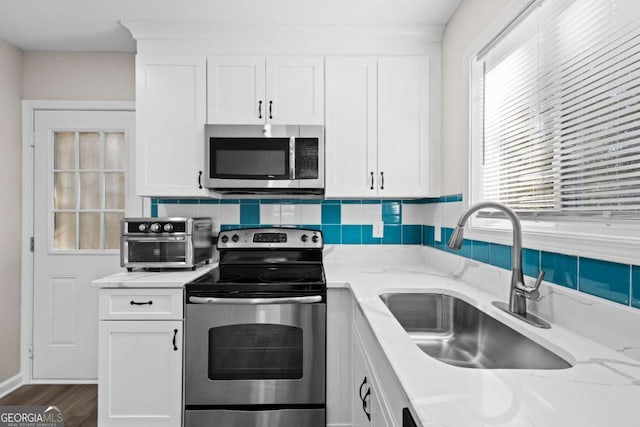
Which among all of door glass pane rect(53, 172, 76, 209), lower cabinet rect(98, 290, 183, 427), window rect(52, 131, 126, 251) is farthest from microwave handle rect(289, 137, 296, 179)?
door glass pane rect(53, 172, 76, 209)

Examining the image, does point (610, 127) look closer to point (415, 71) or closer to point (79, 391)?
point (415, 71)

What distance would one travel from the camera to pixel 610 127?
1.09 m

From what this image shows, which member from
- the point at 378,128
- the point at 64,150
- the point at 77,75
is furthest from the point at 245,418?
the point at 77,75

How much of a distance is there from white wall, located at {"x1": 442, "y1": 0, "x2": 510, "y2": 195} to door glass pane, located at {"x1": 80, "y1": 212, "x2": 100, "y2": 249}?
8.12 feet

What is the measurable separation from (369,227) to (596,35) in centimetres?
176

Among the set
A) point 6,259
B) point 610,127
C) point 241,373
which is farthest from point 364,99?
point 6,259

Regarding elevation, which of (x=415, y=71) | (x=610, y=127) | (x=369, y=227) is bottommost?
(x=369, y=227)

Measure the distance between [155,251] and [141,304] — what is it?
36 centimetres

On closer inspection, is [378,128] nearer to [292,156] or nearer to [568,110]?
[292,156]

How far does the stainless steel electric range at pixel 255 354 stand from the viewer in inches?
75.9

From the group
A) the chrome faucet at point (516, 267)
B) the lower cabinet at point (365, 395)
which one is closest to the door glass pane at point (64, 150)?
the lower cabinet at point (365, 395)

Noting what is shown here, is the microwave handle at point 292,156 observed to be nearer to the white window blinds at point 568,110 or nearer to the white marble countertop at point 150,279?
the white marble countertop at point 150,279

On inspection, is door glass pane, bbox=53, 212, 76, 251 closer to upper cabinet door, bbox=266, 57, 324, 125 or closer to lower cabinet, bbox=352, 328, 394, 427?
upper cabinet door, bbox=266, 57, 324, 125

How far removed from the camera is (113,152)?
2.82 m
